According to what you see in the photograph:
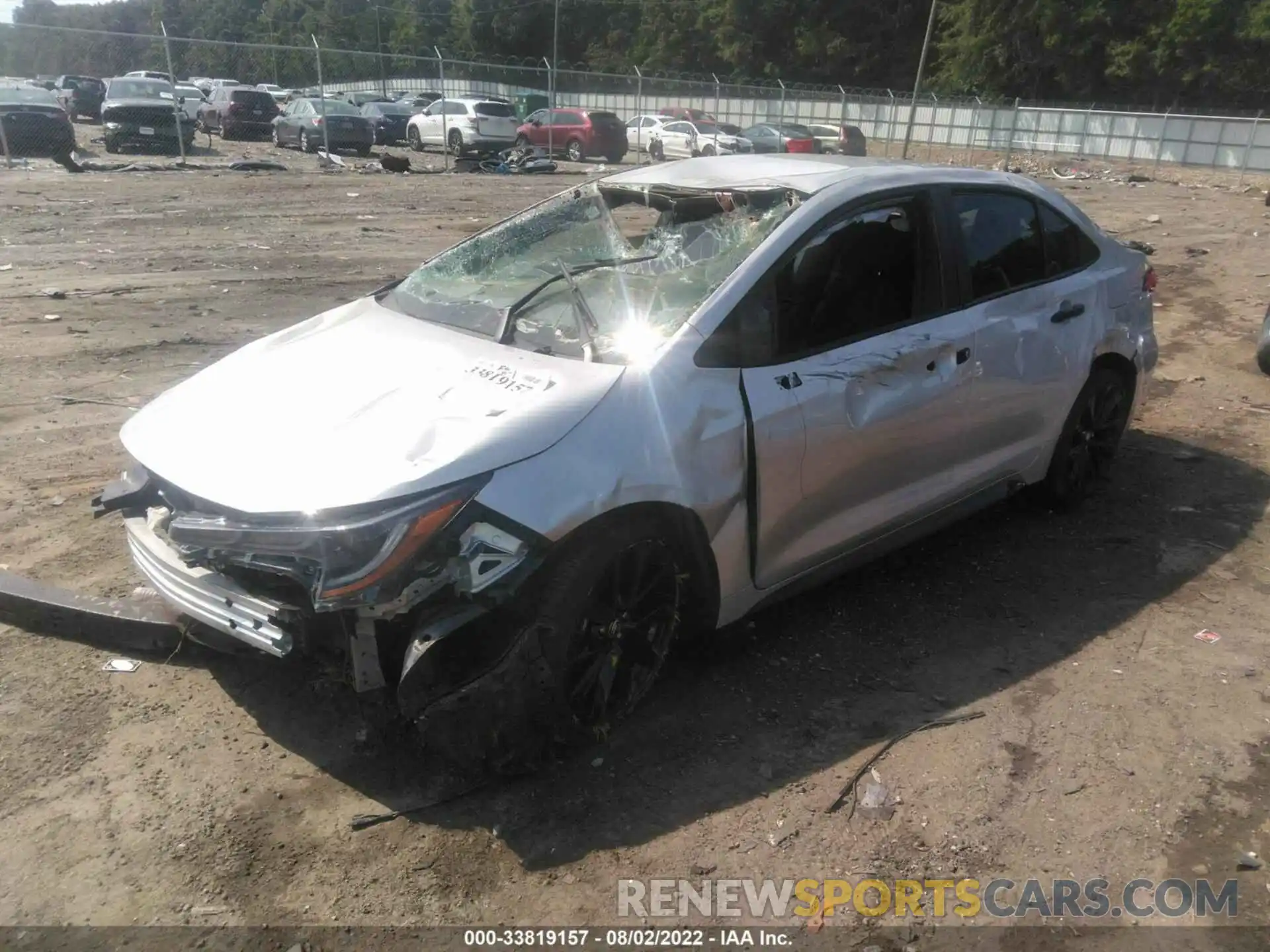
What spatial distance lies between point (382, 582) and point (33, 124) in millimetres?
19682

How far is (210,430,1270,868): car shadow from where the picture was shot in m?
2.90

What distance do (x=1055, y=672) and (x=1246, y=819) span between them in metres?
0.84

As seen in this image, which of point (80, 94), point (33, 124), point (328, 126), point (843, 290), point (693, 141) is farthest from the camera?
point (80, 94)

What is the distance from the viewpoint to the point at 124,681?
11.1 ft

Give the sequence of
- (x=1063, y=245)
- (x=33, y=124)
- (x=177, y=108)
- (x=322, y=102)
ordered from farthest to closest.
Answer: (x=322, y=102) < (x=177, y=108) < (x=33, y=124) < (x=1063, y=245)

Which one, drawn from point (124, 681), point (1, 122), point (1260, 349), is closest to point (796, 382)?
point (124, 681)

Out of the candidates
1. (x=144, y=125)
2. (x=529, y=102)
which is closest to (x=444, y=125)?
(x=144, y=125)

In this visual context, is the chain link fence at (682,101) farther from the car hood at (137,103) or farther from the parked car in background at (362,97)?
the car hood at (137,103)

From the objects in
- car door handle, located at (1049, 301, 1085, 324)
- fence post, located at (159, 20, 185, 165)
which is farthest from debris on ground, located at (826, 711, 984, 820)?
fence post, located at (159, 20, 185, 165)

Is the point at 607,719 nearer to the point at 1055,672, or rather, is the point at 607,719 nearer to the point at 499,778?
the point at 499,778

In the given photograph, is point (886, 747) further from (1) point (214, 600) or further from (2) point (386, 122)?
(2) point (386, 122)

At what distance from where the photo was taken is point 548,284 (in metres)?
3.64

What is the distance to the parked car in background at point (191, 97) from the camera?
23.1 metres

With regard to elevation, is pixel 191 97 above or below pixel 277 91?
above
